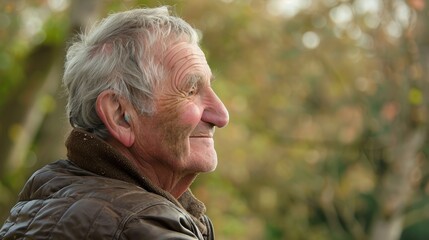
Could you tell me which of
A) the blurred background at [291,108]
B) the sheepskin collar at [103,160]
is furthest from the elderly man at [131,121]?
the blurred background at [291,108]

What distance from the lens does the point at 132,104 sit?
2.49 metres

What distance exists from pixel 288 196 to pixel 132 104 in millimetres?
16145

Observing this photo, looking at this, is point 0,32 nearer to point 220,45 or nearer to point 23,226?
point 220,45

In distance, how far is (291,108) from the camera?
56.4 ft

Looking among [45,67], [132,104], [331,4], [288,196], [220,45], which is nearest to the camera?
[132,104]

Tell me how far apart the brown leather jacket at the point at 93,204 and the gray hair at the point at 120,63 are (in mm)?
106

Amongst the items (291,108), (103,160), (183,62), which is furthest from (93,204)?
(291,108)

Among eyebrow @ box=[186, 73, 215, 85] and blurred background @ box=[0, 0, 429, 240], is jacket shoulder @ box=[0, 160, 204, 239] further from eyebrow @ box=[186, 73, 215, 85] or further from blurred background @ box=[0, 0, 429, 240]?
blurred background @ box=[0, 0, 429, 240]

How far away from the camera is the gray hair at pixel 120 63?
8.11 feet

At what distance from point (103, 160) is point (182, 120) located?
0.85ft

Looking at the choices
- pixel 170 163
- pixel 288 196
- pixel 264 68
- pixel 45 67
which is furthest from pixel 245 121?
pixel 170 163

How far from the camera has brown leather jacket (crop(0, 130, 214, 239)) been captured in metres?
2.15

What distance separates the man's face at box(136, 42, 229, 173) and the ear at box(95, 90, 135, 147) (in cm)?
3

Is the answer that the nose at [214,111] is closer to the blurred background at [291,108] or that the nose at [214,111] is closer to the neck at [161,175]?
the neck at [161,175]
